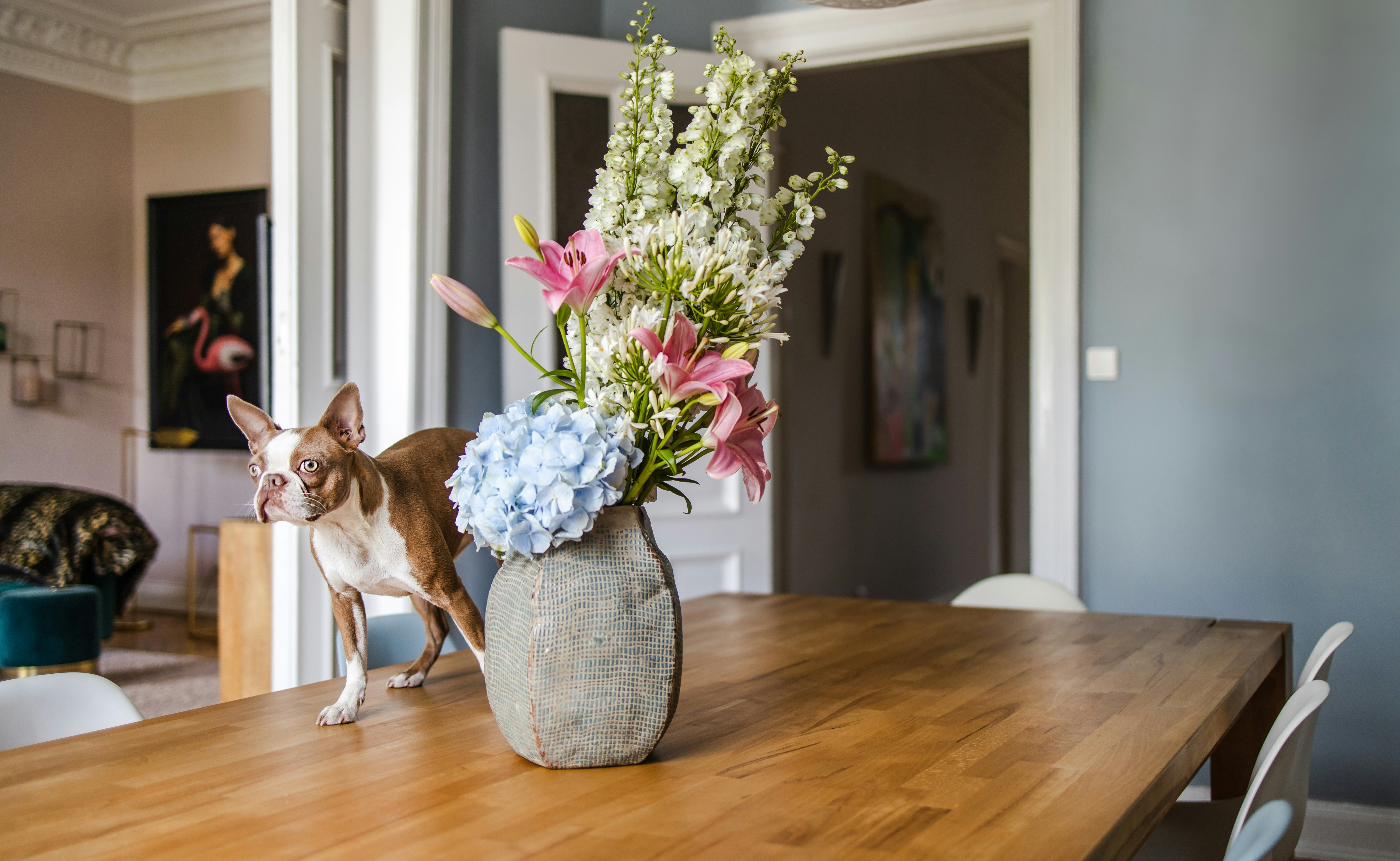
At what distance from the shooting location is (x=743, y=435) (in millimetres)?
1008

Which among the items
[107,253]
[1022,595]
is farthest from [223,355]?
[1022,595]

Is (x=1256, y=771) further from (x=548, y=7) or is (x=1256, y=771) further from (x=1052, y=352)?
(x=548, y=7)

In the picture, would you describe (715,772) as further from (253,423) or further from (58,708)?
(58,708)

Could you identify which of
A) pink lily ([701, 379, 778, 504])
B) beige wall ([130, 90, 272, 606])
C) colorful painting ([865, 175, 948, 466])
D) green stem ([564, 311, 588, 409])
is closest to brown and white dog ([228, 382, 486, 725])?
green stem ([564, 311, 588, 409])

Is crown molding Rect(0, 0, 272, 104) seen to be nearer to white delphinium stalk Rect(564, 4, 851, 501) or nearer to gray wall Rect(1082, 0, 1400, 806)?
gray wall Rect(1082, 0, 1400, 806)

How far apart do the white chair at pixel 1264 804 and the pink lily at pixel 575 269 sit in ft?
2.42

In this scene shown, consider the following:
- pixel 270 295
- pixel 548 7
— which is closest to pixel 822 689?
pixel 270 295

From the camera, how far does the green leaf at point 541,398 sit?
3.30 ft

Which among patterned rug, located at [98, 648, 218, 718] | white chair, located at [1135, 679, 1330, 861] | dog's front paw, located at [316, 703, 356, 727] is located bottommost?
patterned rug, located at [98, 648, 218, 718]

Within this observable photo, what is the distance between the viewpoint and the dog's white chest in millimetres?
1099

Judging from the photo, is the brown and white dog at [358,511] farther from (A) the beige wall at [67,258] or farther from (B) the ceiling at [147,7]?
(A) the beige wall at [67,258]

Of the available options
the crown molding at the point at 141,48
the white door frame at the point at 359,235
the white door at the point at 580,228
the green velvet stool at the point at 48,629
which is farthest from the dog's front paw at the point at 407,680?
the crown molding at the point at 141,48

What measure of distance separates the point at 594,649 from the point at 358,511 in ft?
1.06

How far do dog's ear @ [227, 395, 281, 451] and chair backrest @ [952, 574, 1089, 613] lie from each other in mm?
1536
